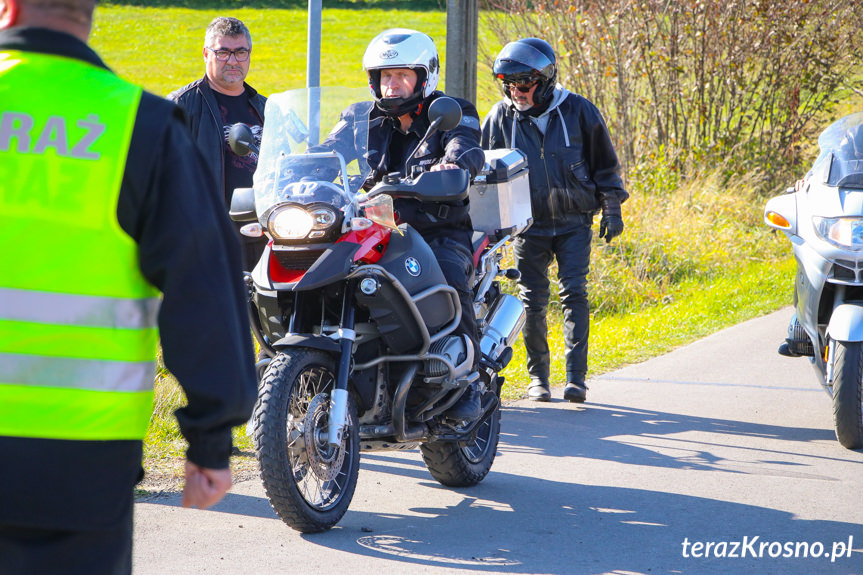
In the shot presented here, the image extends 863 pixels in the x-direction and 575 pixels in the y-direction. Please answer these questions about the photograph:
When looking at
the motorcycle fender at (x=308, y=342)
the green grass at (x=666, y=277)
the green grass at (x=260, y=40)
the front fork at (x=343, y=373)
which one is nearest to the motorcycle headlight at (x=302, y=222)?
the front fork at (x=343, y=373)

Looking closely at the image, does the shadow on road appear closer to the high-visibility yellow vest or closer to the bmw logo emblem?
the bmw logo emblem

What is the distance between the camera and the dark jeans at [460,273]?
15.5 feet

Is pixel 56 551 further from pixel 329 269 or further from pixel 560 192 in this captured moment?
pixel 560 192

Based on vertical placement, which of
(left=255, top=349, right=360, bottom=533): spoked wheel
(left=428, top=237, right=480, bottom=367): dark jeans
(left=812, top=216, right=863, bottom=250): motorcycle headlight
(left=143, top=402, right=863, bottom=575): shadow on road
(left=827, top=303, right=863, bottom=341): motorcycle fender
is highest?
(left=812, top=216, right=863, bottom=250): motorcycle headlight

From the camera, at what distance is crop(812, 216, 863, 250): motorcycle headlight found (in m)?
5.48

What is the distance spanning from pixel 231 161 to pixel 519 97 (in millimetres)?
1923

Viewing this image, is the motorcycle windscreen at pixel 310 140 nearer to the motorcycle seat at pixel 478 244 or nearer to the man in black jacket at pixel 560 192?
the motorcycle seat at pixel 478 244

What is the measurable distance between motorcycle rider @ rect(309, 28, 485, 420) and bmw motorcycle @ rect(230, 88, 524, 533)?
152 millimetres

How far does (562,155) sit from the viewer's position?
6910 mm

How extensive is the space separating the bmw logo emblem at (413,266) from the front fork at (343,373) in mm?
272

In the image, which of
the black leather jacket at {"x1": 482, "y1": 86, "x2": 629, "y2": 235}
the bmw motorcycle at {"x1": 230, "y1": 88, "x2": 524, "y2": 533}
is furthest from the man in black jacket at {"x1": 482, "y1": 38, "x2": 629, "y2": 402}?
the bmw motorcycle at {"x1": 230, "y1": 88, "x2": 524, "y2": 533}

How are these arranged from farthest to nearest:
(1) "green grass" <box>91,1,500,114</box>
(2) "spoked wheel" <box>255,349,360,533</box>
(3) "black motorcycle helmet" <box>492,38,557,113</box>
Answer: (1) "green grass" <box>91,1,500,114</box> → (3) "black motorcycle helmet" <box>492,38,557,113</box> → (2) "spoked wheel" <box>255,349,360,533</box>

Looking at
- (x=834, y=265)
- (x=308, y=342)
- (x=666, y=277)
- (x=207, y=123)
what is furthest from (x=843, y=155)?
(x=666, y=277)

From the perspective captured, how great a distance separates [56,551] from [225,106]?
4.58m
